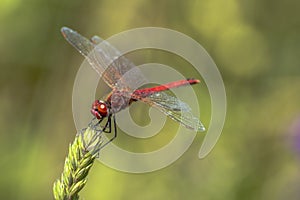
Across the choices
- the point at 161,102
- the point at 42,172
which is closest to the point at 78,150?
the point at 161,102

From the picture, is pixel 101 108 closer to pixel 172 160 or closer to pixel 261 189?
pixel 172 160

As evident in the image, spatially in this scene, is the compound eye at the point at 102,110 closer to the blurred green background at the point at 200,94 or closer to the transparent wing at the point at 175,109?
the transparent wing at the point at 175,109

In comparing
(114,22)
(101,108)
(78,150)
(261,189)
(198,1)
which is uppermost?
(198,1)

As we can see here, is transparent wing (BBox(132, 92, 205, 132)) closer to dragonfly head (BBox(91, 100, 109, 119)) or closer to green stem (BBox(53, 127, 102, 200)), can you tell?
dragonfly head (BBox(91, 100, 109, 119))

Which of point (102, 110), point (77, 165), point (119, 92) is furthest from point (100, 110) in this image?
point (77, 165)

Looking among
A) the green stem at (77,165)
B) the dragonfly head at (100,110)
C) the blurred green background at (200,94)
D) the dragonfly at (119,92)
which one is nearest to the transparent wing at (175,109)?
the dragonfly at (119,92)

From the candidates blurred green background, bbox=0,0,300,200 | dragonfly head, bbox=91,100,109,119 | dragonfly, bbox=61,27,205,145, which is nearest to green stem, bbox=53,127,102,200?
dragonfly, bbox=61,27,205,145
